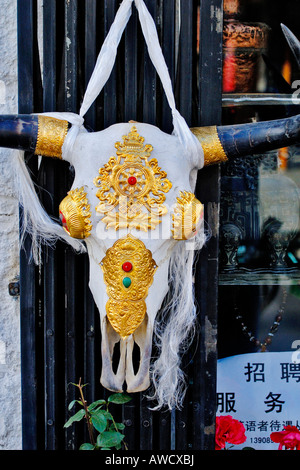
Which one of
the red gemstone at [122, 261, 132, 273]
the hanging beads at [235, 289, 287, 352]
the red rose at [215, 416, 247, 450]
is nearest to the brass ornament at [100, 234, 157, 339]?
the red gemstone at [122, 261, 132, 273]

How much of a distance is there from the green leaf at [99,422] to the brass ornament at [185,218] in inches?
28.3

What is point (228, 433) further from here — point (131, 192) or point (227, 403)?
point (131, 192)

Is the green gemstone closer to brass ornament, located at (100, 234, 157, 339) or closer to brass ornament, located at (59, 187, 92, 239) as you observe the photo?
brass ornament, located at (100, 234, 157, 339)

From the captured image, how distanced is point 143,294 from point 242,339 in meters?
0.98

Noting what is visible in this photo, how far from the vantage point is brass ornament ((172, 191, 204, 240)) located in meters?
1.60

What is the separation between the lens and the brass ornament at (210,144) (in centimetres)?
172

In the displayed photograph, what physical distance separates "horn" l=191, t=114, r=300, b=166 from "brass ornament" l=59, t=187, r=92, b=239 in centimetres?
50

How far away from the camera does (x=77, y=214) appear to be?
159 centimetres

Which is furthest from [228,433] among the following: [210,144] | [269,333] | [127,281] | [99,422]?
A: [210,144]

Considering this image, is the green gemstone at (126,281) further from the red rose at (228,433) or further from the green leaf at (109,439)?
the red rose at (228,433)

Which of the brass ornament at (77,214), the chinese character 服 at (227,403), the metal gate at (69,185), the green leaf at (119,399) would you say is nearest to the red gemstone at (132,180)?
the brass ornament at (77,214)

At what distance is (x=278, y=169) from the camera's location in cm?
241

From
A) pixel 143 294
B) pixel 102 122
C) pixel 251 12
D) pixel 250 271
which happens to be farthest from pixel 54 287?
pixel 251 12

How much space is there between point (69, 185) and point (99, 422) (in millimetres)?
953
